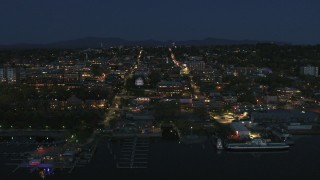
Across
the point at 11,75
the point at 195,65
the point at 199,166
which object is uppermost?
the point at 195,65

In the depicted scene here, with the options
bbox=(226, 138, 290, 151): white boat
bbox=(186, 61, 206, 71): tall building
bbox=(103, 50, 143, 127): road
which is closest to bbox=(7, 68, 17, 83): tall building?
bbox=(103, 50, 143, 127): road

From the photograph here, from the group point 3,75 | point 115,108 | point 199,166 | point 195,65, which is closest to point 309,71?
point 195,65

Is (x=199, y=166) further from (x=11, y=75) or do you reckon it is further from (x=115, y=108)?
(x=11, y=75)

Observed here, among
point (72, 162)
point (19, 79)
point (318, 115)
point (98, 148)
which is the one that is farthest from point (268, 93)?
point (19, 79)

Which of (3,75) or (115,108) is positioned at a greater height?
(3,75)

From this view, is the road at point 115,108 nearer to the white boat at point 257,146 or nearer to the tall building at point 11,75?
the white boat at point 257,146

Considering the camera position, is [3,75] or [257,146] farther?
[3,75]

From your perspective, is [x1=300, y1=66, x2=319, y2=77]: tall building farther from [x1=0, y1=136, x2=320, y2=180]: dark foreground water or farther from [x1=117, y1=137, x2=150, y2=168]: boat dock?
[x1=117, y1=137, x2=150, y2=168]: boat dock

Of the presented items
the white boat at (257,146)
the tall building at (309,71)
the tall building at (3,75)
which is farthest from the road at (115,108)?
the tall building at (309,71)

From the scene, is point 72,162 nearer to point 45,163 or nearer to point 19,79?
point 45,163
